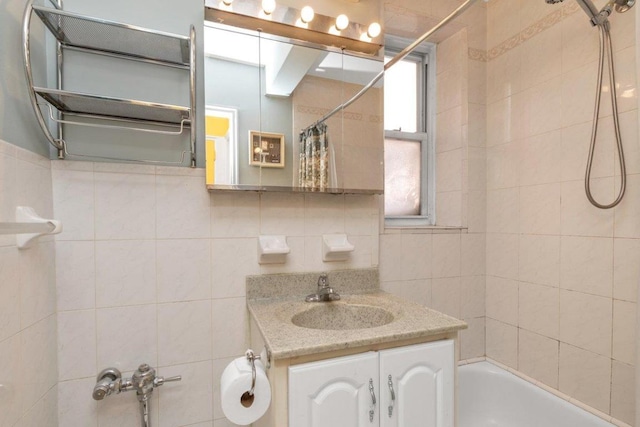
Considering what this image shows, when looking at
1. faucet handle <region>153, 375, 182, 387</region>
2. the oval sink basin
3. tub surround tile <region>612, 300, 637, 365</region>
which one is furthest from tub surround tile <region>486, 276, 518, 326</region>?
faucet handle <region>153, 375, 182, 387</region>

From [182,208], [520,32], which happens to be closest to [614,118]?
[520,32]

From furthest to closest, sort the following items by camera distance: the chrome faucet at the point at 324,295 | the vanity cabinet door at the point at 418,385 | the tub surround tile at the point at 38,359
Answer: the chrome faucet at the point at 324,295 < the vanity cabinet door at the point at 418,385 < the tub surround tile at the point at 38,359

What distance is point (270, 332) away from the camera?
3.28ft

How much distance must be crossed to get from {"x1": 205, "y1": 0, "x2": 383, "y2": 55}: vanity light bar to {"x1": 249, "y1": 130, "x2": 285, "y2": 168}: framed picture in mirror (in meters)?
0.45

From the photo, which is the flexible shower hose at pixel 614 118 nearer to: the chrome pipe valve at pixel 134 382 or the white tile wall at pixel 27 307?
→ the chrome pipe valve at pixel 134 382

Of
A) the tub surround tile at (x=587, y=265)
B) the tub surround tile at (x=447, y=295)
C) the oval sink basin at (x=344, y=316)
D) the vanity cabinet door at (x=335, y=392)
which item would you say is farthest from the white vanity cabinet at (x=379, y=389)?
the tub surround tile at (x=587, y=265)

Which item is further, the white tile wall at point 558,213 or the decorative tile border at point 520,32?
the decorative tile border at point 520,32

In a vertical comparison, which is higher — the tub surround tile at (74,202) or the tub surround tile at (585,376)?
the tub surround tile at (74,202)

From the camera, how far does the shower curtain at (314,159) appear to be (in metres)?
1.38

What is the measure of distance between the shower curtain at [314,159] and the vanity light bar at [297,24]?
0.42 metres

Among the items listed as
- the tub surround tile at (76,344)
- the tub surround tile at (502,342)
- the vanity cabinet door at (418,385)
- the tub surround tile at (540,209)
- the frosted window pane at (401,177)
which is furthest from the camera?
the frosted window pane at (401,177)

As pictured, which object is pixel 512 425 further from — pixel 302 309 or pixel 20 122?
pixel 20 122

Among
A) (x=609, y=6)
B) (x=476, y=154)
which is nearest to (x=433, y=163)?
(x=476, y=154)

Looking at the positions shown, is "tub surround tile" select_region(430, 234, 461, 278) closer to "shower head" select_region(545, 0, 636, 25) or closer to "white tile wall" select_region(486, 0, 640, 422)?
"white tile wall" select_region(486, 0, 640, 422)
